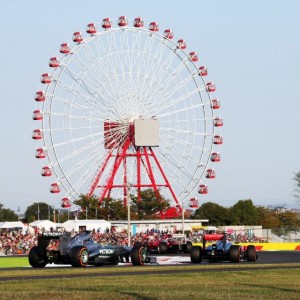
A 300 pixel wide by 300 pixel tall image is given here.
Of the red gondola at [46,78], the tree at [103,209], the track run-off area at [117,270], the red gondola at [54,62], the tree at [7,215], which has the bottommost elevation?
the track run-off area at [117,270]

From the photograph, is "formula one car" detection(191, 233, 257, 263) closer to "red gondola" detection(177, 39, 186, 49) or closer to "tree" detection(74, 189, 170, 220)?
"red gondola" detection(177, 39, 186, 49)

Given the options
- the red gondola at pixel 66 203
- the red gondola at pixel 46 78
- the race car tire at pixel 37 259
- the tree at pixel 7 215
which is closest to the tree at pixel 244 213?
the tree at pixel 7 215

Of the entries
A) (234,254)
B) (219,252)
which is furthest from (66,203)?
(234,254)

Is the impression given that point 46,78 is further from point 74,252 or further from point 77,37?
point 74,252

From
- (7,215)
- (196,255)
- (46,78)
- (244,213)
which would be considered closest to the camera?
(196,255)

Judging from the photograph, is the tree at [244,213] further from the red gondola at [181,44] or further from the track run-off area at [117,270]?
the track run-off area at [117,270]

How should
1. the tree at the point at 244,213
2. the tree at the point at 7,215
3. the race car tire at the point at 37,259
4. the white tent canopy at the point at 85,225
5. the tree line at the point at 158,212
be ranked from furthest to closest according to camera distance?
the tree at the point at 7,215
the tree at the point at 244,213
the tree line at the point at 158,212
the white tent canopy at the point at 85,225
the race car tire at the point at 37,259

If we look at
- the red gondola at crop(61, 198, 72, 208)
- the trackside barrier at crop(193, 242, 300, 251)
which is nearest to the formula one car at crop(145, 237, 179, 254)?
the trackside barrier at crop(193, 242, 300, 251)

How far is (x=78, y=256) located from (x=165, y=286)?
14991 millimetres

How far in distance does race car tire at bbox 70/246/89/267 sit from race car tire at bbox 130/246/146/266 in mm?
2289

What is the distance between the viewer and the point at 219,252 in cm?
4619

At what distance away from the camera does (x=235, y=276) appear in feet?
106

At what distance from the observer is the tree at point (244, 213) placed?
6265 inches

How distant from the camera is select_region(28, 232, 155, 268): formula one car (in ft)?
137
